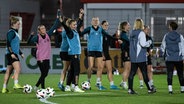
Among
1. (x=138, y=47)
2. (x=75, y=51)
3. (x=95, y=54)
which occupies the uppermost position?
(x=138, y=47)

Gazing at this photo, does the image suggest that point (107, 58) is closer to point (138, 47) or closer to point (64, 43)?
point (64, 43)

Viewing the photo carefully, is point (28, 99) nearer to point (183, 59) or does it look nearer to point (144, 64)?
point (144, 64)

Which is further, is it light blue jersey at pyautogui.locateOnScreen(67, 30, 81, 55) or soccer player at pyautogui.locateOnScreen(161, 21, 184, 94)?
light blue jersey at pyautogui.locateOnScreen(67, 30, 81, 55)

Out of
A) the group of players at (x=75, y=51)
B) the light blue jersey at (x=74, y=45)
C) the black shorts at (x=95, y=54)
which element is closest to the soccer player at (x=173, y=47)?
the group of players at (x=75, y=51)

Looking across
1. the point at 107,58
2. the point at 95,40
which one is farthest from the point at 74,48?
the point at 107,58

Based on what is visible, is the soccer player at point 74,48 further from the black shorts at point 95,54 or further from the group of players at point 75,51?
the black shorts at point 95,54

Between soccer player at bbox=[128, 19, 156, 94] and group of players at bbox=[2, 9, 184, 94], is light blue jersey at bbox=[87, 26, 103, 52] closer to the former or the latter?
group of players at bbox=[2, 9, 184, 94]

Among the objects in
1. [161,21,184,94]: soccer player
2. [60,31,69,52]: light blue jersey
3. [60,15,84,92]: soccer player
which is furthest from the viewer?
[60,31,69,52]: light blue jersey

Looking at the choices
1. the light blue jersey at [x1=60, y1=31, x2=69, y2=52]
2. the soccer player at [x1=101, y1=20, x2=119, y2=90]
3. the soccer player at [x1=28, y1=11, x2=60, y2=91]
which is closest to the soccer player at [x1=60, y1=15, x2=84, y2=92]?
the soccer player at [x1=28, y1=11, x2=60, y2=91]

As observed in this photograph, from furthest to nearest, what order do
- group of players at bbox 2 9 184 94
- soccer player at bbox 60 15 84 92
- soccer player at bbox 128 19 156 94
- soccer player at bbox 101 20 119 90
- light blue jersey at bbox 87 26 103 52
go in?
soccer player at bbox 101 20 119 90 < light blue jersey at bbox 87 26 103 52 < soccer player at bbox 60 15 84 92 < group of players at bbox 2 9 184 94 < soccer player at bbox 128 19 156 94

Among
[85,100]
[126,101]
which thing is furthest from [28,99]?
[126,101]

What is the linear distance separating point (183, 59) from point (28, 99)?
4.84 meters

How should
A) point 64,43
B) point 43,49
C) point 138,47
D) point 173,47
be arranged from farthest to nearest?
point 64,43 < point 43,49 < point 173,47 < point 138,47

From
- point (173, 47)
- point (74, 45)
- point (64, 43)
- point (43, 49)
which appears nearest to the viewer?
point (173, 47)
